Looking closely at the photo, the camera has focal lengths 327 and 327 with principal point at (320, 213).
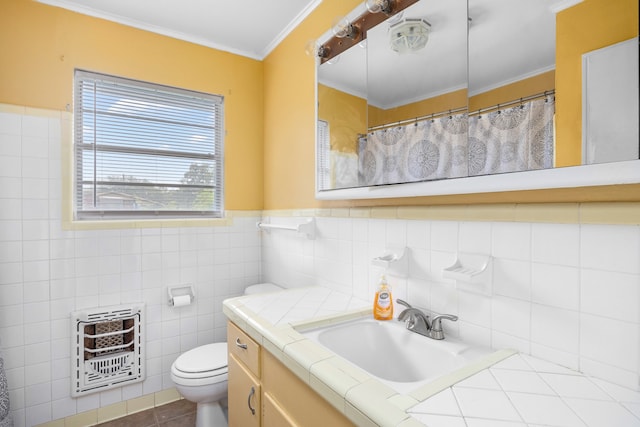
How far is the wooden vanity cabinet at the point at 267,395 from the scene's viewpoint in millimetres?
966

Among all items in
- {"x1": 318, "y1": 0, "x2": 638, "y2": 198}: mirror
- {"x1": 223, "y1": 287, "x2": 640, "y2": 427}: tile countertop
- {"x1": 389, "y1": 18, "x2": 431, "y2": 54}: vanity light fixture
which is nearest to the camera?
{"x1": 223, "y1": 287, "x2": 640, "y2": 427}: tile countertop

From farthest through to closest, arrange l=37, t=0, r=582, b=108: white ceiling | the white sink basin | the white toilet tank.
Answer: the white toilet tank
the white sink basin
l=37, t=0, r=582, b=108: white ceiling

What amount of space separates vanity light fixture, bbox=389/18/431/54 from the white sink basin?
1.14 metres

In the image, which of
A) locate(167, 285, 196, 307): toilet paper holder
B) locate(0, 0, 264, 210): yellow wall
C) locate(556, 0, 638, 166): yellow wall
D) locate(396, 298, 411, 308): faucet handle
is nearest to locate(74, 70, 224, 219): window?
locate(0, 0, 264, 210): yellow wall

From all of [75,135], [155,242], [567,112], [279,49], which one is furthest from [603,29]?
[75,135]

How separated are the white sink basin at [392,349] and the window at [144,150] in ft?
5.36

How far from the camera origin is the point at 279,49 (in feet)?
8.25

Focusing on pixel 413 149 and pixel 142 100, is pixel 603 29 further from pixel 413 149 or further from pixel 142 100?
pixel 142 100

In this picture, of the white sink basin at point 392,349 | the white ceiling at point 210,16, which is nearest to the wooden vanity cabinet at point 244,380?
the white sink basin at point 392,349

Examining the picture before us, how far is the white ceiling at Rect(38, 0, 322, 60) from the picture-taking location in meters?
2.08

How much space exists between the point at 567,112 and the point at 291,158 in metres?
1.72

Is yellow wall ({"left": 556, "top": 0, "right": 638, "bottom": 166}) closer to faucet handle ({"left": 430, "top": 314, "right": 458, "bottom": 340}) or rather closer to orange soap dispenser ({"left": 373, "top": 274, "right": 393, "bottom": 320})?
faucet handle ({"left": 430, "top": 314, "right": 458, "bottom": 340})

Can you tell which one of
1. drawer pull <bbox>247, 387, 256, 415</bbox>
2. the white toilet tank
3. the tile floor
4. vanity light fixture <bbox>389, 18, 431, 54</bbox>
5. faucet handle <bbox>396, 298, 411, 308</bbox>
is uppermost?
vanity light fixture <bbox>389, 18, 431, 54</bbox>

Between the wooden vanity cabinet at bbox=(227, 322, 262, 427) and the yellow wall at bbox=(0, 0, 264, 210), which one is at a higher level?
the yellow wall at bbox=(0, 0, 264, 210)
